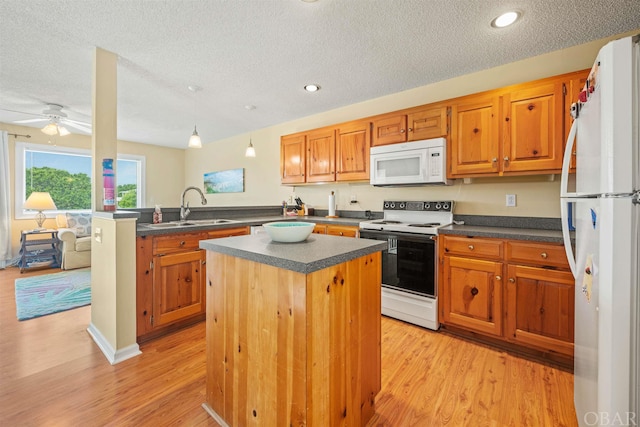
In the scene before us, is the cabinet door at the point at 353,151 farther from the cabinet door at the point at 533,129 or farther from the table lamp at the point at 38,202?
the table lamp at the point at 38,202

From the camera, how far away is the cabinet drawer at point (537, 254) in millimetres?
1879

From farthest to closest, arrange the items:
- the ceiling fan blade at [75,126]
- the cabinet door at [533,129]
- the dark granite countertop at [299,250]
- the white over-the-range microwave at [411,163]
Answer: the ceiling fan blade at [75,126], the white over-the-range microwave at [411,163], the cabinet door at [533,129], the dark granite countertop at [299,250]

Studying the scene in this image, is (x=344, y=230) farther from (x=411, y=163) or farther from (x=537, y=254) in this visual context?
(x=537, y=254)

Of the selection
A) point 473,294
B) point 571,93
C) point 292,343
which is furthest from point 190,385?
point 571,93

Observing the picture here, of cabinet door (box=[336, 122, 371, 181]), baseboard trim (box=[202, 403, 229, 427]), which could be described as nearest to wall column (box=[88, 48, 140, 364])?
baseboard trim (box=[202, 403, 229, 427])

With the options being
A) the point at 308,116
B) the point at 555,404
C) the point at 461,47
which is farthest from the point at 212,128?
the point at 555,404

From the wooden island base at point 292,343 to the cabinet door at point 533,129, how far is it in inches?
66.9

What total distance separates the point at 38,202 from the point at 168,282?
406 cm

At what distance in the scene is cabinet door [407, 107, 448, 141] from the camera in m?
2.60

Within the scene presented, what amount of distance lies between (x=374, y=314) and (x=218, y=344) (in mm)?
861

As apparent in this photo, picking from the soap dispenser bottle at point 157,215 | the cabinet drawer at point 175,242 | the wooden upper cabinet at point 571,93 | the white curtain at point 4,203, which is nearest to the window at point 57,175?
the white curtain at point 4,203

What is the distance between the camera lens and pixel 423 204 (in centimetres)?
292

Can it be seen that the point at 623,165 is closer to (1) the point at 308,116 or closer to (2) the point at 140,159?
(1) the point at 308,116

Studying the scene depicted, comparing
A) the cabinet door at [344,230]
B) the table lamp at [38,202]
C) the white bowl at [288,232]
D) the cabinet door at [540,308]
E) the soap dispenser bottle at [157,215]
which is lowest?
the cabinet door at [540,308]
